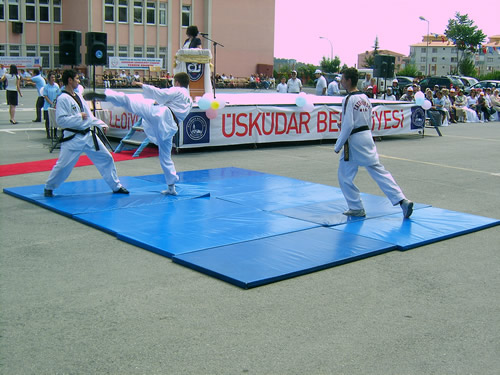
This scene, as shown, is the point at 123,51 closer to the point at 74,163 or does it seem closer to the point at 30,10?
the point at 30,10

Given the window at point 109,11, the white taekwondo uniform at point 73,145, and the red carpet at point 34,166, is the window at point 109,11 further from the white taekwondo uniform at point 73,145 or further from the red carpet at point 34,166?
the white taekwondo uniform at point 73,145

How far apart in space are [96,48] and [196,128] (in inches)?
144

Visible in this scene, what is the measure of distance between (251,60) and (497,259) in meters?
58.4

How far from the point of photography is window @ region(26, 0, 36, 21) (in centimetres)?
5018

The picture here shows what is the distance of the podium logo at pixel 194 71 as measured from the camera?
1555 cm

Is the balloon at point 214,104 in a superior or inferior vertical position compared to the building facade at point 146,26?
inferior

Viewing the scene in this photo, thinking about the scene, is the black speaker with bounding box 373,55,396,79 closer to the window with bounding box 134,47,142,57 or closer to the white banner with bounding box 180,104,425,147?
the white banner with bounding box 180,104,425,147

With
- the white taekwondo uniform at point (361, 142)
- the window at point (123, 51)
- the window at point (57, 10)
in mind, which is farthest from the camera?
the window at point (123, 51)

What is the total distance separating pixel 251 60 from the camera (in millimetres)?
62562

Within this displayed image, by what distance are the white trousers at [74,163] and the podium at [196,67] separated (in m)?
7.05

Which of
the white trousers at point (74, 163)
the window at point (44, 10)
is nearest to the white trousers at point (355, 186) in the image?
the white trousers at point (74, 163)

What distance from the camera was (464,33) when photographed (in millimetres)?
66875

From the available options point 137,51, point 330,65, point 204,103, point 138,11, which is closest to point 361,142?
point 204,103

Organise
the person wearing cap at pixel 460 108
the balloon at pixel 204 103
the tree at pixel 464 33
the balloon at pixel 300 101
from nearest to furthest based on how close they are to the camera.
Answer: the balloon at pixel 204 103 < the balloon at pixel 300 101 < the person wearing cap at pixel 460 108 < the tree at pixel 464 33
